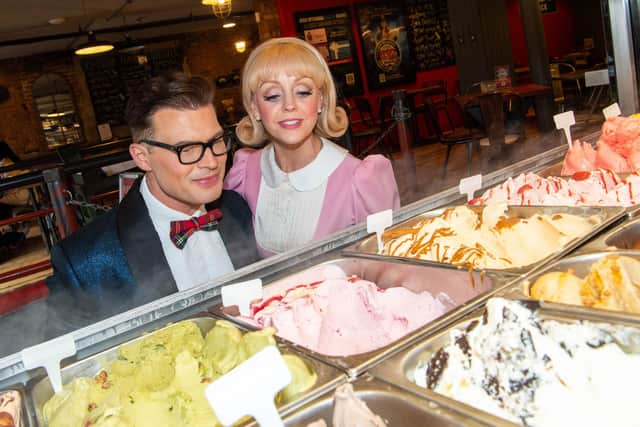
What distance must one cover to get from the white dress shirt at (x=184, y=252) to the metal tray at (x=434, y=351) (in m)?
1.25

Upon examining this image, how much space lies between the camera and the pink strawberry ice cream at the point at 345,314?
1231 mm

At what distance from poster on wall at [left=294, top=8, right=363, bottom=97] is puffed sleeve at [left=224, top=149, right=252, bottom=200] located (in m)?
7.76

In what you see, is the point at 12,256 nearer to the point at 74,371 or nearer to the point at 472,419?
the point at 74,371

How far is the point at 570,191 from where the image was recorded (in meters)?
1.81

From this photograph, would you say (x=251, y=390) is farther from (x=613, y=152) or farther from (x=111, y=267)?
(x=613, y=152)

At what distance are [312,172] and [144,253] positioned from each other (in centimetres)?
86

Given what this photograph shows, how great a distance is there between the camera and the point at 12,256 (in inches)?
298

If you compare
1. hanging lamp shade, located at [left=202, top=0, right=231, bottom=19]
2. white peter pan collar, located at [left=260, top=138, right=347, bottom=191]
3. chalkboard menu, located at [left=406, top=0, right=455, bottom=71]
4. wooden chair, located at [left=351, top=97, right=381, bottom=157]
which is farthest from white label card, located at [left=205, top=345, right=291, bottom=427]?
chalkboard menu, located at [left=406, top=0, right=455, bottom=71]

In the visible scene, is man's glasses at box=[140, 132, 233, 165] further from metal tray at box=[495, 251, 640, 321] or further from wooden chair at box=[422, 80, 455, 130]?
wooden chair at box=[422, 80, 455, 130]

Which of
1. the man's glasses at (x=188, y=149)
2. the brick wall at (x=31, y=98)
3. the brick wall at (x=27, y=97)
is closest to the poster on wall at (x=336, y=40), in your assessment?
the brick wall at (x=31, y=98)

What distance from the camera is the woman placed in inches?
94.3

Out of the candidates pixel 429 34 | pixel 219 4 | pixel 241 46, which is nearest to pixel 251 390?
pixel 219 4

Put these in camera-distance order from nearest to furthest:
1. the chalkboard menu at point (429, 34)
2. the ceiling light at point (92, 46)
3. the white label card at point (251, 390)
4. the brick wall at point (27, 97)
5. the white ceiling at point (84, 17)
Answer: the white label card at point (251, 390)
the ceiling light at point (92, 46)
the white ceiling at point (84, 17)
the chalkboard menu at point (429, 34)
the brick wall at point (27, 97)

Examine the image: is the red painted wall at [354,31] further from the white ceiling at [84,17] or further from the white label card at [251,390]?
the white label card at [251,390]
